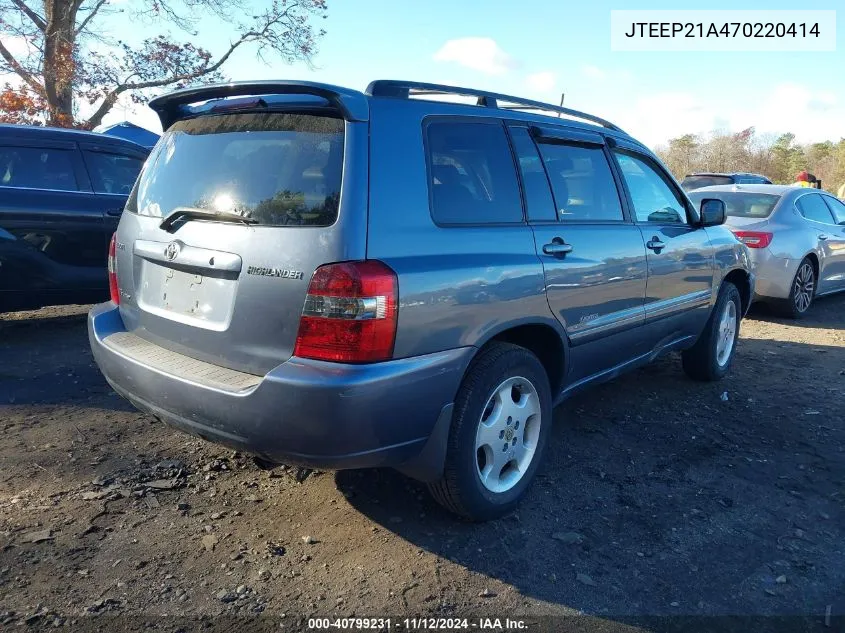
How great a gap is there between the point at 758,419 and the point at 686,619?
7.94ft

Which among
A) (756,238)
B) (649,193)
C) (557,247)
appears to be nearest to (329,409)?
(557,247)

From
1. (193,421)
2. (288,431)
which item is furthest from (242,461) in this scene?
(288,431)

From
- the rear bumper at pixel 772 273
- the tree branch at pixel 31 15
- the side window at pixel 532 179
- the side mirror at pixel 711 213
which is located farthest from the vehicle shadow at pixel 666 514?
the tree branch at pixel 31 15

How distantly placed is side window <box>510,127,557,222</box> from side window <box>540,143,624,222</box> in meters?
0.07

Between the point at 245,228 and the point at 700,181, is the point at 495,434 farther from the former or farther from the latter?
the point at 700,181

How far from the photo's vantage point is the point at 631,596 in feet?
8.38

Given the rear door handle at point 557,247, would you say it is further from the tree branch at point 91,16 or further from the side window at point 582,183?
the tree branch at point 91,16

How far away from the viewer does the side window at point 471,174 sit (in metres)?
2.79

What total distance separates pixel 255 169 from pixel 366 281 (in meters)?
0.75

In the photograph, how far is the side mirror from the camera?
4.66 meters

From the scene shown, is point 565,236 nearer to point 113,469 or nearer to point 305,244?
point 305,244

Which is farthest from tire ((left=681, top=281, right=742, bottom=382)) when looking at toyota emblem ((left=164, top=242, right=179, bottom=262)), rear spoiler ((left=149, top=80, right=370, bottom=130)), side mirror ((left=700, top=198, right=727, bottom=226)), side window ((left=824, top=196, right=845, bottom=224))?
side window ((left=824, top=196, right=845, bottom=224))

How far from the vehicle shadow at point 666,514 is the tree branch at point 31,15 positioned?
17206 millimetres

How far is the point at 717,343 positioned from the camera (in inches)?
200
